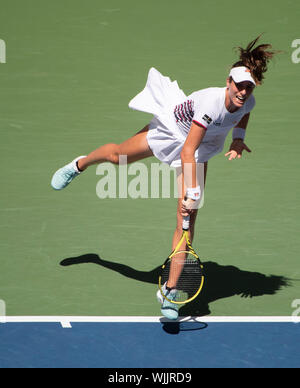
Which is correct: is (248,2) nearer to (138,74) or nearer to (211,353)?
(138,74)

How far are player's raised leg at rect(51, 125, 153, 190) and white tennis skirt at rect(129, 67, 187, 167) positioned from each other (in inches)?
4.7

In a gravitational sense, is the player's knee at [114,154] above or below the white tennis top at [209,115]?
below

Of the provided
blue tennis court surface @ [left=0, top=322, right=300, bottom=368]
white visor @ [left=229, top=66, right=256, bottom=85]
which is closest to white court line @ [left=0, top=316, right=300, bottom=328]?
blue tennis court surface @ [left=0, top=322, right=300, bottom=368]

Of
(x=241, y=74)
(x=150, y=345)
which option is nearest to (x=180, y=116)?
(x=241, y=74)

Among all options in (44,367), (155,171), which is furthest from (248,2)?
(44,367)

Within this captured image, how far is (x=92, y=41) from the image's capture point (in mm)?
12633

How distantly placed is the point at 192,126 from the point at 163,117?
0.66 meters

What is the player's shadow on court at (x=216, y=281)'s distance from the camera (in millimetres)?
6801

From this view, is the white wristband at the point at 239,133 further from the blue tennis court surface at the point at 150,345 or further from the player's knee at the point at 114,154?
the blue tennis court surface at the point at 150,345

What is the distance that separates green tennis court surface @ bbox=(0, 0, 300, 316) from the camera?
7008 millimetres

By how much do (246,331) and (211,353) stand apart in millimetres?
478

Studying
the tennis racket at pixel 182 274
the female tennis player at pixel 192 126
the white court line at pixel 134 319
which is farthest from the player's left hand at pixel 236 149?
the white court line at pixel 134 319

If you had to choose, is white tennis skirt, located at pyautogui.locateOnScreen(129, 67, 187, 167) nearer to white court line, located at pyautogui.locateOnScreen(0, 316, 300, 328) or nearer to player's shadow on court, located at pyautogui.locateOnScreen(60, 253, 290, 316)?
player's shadow on court, located at pyautogui.locateOnScreen(60, 253, 290, 316)

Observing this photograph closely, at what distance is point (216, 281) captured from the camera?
23.4 feet
